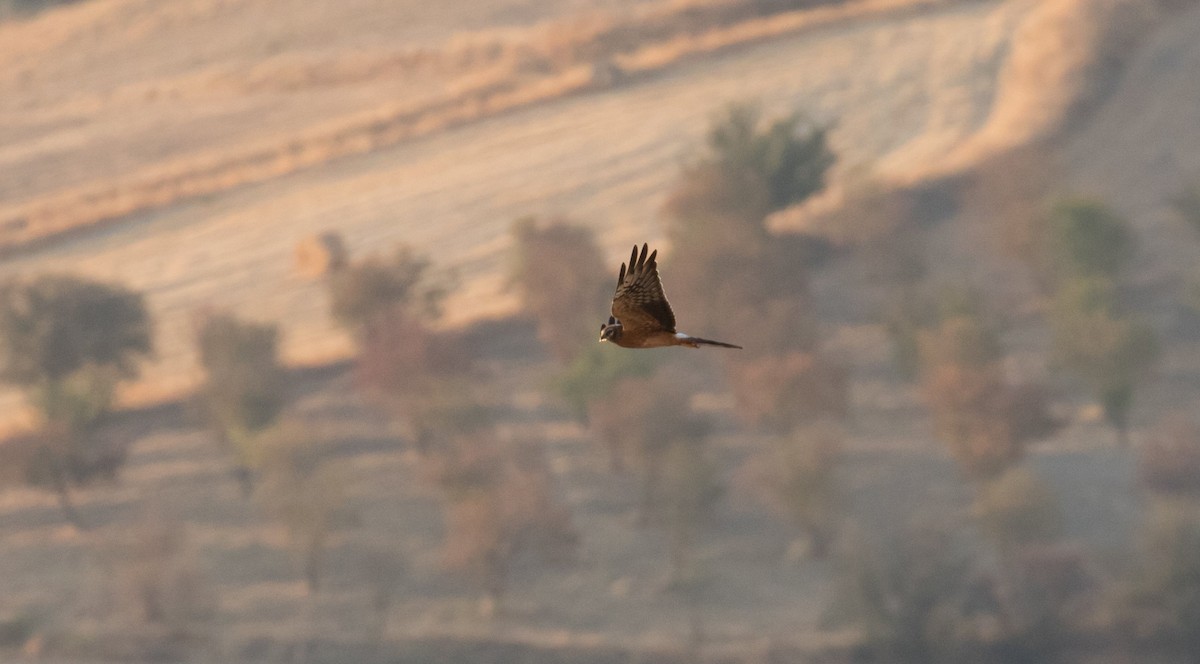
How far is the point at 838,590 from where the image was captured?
3775 inches

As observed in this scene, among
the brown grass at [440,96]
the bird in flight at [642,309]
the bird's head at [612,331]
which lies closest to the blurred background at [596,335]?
the brown grass at [440,96]

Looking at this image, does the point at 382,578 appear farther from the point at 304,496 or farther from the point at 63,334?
A: the point at 63,334

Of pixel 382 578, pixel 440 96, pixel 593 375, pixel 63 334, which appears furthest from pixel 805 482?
pixel 440 96

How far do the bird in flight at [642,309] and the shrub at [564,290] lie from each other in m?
85.8

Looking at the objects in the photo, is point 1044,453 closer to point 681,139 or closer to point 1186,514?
point 1186,514

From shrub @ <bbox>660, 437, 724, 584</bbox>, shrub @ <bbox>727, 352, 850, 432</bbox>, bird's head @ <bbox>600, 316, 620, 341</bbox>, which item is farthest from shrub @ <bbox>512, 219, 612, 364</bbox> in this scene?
bird's head @ <bbox>600, 316, 620, 341</bbox>

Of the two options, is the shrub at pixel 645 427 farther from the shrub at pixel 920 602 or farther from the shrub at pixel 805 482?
the shrub at pixel 920 602

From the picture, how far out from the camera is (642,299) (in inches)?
921

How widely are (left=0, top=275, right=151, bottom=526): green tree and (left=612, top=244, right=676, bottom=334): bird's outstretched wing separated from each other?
8914 centimetres

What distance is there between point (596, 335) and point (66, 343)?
3576 centimetres

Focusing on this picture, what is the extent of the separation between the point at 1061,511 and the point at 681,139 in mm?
49052

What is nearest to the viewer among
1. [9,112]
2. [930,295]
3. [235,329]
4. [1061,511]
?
[1061,511]

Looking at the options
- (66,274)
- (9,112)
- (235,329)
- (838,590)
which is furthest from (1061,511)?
(9,112)

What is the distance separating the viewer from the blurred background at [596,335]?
323ft
